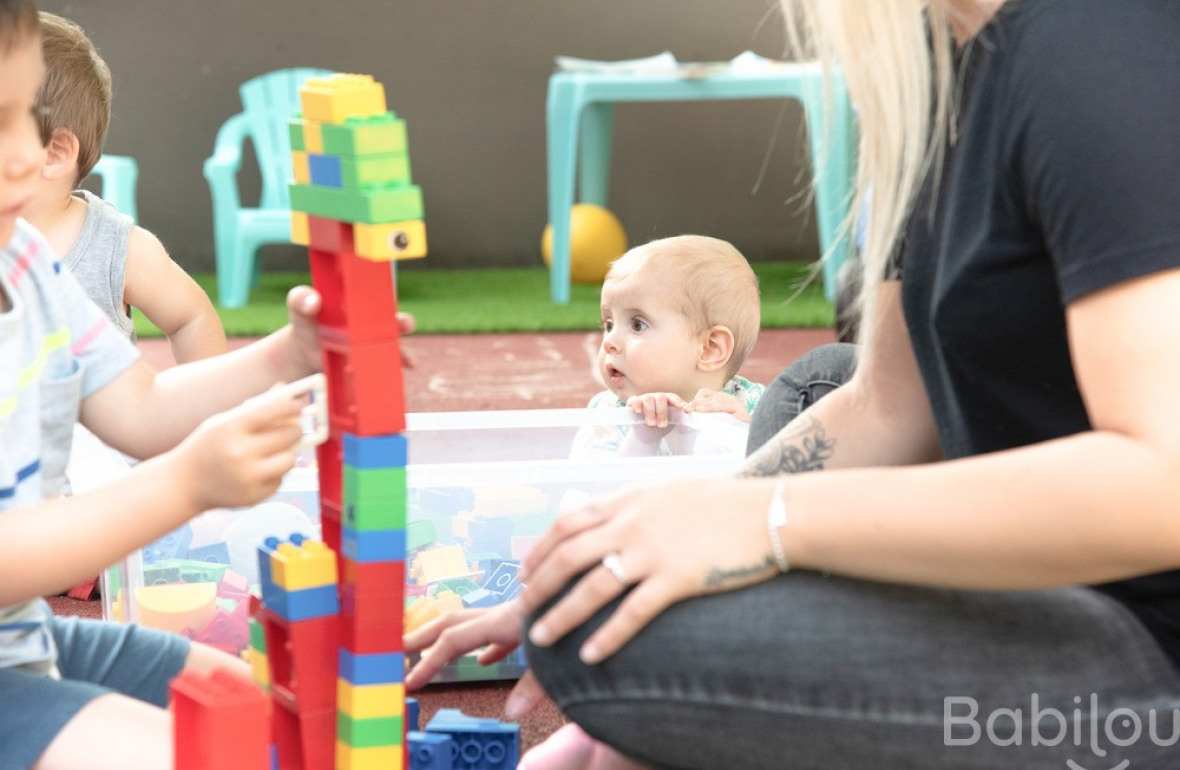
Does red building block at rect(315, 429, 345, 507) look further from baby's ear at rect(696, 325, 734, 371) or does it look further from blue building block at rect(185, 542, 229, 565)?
baby's ear at rect(696, 325, 734, 371)

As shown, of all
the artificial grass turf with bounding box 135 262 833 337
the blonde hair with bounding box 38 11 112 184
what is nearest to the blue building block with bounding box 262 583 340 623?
the blonde hair with bounding box 38 11 112 184

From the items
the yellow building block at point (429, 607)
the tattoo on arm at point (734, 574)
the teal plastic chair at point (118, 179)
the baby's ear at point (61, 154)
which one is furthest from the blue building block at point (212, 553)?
the teal plastic chair at point (118, 179)

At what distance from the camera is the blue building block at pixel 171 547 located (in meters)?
1.57

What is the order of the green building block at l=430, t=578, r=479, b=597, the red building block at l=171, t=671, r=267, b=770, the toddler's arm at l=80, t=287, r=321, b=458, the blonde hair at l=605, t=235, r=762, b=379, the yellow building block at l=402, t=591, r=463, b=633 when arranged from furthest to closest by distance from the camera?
1. the blonde hair at l=605, t=235, r=762, b=379
2. the green building block at l=430, t=578, r=479, b=597
3. the yellow building block at l=402, t=591, r=463, b=633
4. the toddler's arm at l=80, t=287, r=321, b=458
5. the red building block at l=171, t=671, r=267, b=770

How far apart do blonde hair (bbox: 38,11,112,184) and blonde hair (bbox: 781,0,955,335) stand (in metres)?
1.12

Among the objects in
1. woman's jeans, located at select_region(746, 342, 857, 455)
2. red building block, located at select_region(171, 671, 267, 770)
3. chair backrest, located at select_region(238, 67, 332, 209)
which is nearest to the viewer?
red building block, located at select_region(171, 671, 267, 770)

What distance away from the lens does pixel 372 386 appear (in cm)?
87

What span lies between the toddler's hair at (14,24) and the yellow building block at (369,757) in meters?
0.49

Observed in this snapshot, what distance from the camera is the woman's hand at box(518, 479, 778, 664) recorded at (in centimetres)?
81

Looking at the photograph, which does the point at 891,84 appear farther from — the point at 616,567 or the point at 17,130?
the point at 17,130

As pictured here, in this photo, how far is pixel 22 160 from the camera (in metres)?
0.88

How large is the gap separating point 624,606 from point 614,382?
1.21 metres

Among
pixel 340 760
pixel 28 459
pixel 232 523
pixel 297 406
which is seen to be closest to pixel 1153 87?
pixel 297 406

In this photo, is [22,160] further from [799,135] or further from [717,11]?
[717,11]
